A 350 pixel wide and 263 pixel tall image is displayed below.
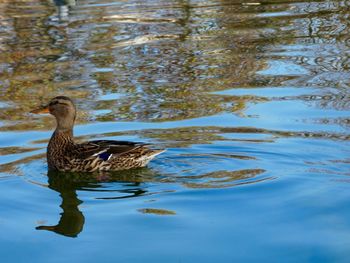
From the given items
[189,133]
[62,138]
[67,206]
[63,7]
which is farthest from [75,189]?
[63,7]

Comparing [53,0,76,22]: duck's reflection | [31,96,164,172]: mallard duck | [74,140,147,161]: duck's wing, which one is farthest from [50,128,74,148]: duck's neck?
[53,0,76,22]: duck's reflection

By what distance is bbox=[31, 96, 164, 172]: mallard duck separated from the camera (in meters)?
8.96

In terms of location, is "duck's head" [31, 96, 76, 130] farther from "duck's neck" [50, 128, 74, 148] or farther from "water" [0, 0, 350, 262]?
"water" [0, 0, 350, 262]

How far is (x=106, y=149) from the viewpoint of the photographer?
902 cm

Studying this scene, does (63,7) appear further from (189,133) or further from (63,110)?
(63,110)

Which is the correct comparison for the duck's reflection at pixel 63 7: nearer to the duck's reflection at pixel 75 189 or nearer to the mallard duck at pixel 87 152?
the mallard duck at pixel 87 152

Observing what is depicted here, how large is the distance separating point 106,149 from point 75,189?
Answer: 0.62 m

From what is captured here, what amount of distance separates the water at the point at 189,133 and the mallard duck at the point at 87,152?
13cm

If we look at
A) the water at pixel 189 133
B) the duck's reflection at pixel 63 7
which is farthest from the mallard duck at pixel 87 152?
the duck's reflection at pixel 63 7

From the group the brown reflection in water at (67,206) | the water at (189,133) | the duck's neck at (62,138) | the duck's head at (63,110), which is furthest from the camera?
the duck's head at (63,110)

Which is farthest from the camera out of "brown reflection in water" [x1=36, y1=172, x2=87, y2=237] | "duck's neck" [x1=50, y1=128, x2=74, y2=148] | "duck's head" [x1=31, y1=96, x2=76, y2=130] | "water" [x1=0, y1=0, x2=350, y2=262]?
"duck's head" [x1=31, y1=96, x2=76, y2=130]

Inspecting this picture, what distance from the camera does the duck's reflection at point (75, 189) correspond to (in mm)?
7367

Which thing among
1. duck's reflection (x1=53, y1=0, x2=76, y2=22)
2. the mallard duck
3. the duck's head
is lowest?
the mallard duck

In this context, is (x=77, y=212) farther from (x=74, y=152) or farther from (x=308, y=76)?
(x=308, y=76)
